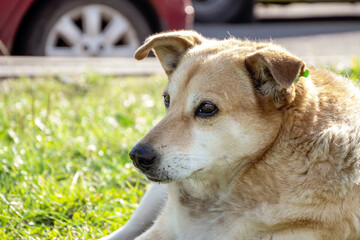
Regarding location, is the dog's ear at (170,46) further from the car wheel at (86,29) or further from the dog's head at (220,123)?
the car wheel at (86,29)

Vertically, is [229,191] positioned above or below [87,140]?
above

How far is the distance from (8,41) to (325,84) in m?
4.47

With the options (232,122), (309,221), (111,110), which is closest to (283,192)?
(309,221)

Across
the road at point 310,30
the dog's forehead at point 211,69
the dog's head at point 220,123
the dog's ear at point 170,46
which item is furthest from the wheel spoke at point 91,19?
the dog's head at point 220,123

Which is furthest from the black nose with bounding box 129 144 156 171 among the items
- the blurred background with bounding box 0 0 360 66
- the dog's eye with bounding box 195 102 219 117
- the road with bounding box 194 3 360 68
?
the road with bounding box 194 3 360 68

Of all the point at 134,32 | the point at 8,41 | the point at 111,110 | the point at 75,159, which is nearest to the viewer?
the point at 75,159

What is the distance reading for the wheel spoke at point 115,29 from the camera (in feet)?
24.5

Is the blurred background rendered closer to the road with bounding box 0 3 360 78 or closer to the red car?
the red car

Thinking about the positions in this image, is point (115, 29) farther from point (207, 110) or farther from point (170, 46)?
point (207, 110)

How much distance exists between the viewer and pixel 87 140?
5352 mm

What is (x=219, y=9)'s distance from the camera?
1195cm

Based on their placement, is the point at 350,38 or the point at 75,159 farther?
the point at 350,38

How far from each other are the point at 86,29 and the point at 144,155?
450 cm

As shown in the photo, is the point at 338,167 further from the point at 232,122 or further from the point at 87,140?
the point at 87,140
